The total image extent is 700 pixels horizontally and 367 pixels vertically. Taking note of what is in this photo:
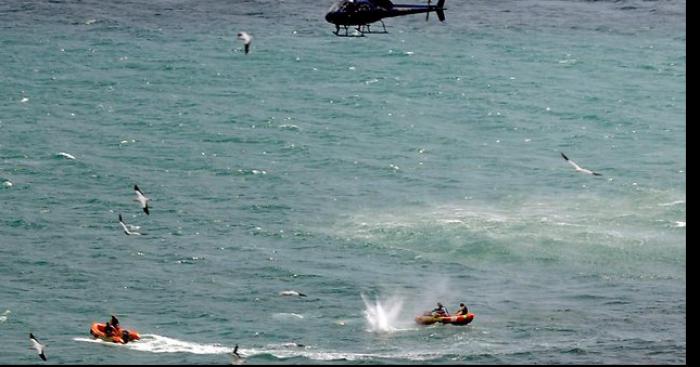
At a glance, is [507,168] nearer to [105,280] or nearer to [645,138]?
[645,138]

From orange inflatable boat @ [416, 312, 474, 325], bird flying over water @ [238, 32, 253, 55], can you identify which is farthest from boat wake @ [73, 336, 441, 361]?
bird flying over water @ [238, 32, 253, 55]

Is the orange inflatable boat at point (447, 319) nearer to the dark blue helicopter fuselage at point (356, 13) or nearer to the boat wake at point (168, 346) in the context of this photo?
the boat wake at point (168, 346)

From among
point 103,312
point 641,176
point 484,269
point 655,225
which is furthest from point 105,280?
point 641,176

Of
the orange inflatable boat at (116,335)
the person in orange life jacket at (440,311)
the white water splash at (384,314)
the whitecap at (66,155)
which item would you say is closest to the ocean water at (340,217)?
the white water splash at (384,314)

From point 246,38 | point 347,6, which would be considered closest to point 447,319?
point 347,6

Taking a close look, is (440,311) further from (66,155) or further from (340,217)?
(66,155)

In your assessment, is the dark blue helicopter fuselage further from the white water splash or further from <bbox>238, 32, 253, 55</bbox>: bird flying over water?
<bbox>238, 32, 253, 55</bbox>: bird flying over water
